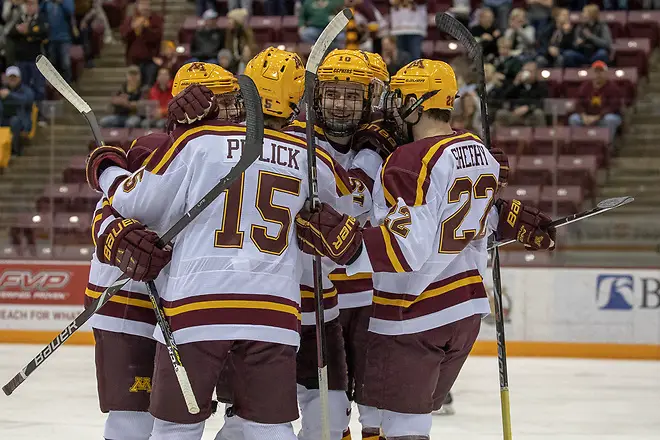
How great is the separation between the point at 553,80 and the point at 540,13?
1.11 m

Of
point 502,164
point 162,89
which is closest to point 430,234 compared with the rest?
point 502,164

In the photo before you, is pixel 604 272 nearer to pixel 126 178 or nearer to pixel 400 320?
pixel 400 320

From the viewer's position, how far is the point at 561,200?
25.6 ft

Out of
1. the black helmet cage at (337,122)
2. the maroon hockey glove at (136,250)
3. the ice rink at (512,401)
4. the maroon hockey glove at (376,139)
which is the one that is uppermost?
the black helmet cage at (337,122)

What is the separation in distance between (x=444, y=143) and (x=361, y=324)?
72 centimetres

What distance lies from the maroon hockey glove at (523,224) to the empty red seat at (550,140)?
421 cm

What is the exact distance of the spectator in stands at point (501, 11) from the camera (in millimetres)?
10164

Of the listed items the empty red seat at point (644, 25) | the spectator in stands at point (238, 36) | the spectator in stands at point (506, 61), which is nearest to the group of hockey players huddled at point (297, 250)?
the spectator in stands at point (506, 61)

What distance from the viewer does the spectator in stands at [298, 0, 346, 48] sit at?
10.3m

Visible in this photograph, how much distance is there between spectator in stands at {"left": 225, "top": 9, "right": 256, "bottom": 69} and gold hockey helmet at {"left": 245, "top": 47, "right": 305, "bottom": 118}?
675 cm

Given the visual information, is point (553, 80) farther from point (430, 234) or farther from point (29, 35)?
point (430, 234)

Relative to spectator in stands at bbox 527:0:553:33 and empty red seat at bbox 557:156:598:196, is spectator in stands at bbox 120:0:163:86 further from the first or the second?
empty red seat at bbox 557:156:598:196

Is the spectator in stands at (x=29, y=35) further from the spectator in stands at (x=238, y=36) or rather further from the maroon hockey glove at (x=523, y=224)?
the maroon hockey glove at (x=523, y=224)

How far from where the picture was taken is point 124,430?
3.53 metres
